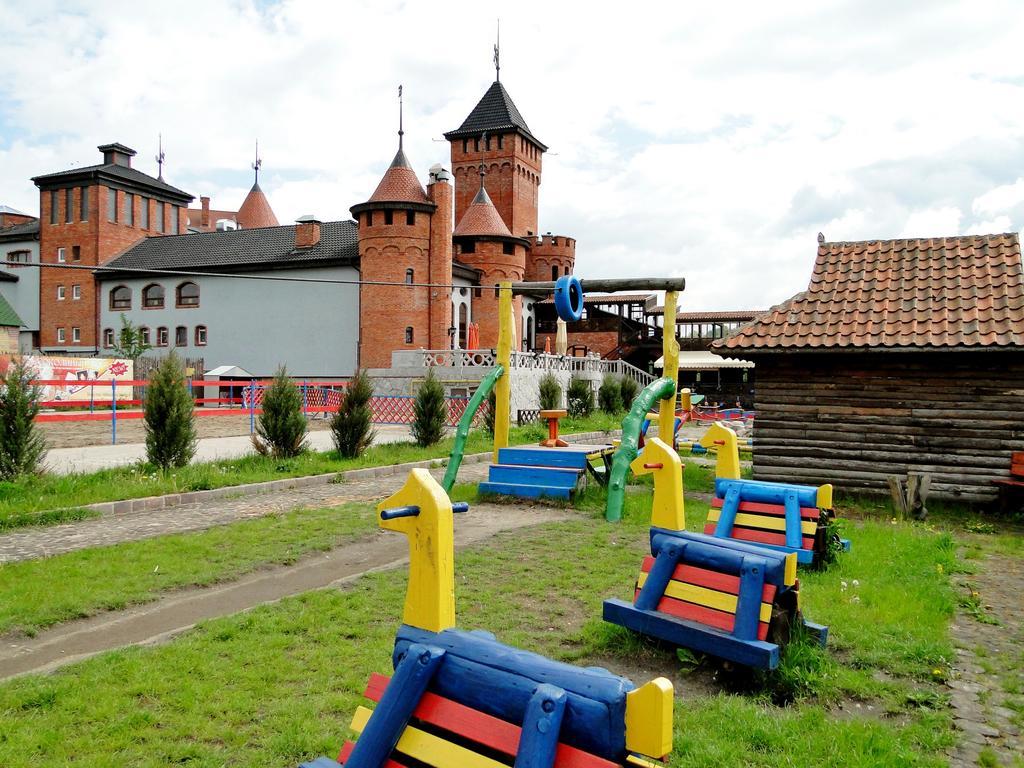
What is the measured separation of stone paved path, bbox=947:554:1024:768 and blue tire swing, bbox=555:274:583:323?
19.7ft

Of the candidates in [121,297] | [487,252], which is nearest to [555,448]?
[487,252]

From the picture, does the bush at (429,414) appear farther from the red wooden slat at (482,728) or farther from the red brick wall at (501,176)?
the red brick wall at (501,176)

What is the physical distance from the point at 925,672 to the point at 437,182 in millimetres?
33747

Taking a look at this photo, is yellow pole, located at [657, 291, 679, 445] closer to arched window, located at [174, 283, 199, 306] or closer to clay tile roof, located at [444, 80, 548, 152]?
arched window, located at [174, 283, 199, 306]

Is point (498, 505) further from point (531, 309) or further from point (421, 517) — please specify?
point (531, 309)

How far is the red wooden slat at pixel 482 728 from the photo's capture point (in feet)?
7.22

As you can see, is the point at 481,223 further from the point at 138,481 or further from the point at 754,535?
the point at 754,535

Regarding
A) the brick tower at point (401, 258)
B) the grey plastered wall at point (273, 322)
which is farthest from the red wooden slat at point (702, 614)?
the grey plastered wall at point (273, 322)

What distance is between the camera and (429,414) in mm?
18062

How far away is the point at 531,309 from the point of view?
50.4 m

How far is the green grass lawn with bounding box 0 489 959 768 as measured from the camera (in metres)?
3.58

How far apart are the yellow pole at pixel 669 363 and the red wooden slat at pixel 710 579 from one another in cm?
655

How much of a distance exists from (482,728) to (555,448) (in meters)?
9.30

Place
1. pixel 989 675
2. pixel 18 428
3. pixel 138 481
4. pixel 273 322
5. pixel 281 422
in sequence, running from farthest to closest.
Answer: pixel 273 322
pixel 281 422
pixel 138 481
pixel 18 428
pixel 989 675
